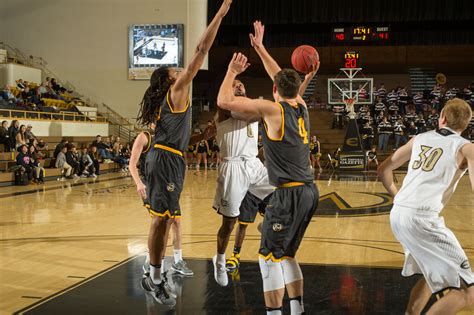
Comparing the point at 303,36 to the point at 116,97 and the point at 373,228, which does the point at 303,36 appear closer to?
the point at 116,97

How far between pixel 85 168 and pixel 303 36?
15.0 meters

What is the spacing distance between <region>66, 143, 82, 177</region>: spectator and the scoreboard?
12.3 meters

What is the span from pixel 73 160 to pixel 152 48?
896 cm

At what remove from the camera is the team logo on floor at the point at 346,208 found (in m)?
9.95

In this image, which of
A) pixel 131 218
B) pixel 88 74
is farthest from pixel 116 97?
pixel 131 218

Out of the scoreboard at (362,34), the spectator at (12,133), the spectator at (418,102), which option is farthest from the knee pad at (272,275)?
the spectator at (418,102)

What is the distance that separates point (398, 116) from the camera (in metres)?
23.7

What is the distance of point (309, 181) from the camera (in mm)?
3961

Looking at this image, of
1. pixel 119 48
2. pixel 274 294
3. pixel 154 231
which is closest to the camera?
pixel 274 294

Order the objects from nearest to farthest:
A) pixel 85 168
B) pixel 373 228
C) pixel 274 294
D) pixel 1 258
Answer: pixel 274 294 < pixel 1 258 < pixel 373 228 < pixel 85 168

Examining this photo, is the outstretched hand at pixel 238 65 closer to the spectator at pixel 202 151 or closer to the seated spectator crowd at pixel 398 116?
the spectator at pixel 202 151

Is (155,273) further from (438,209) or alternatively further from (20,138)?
(20,138)

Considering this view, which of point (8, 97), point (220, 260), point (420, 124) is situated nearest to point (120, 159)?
point (8, 97)

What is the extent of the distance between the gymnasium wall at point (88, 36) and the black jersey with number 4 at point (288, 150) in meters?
21.7
